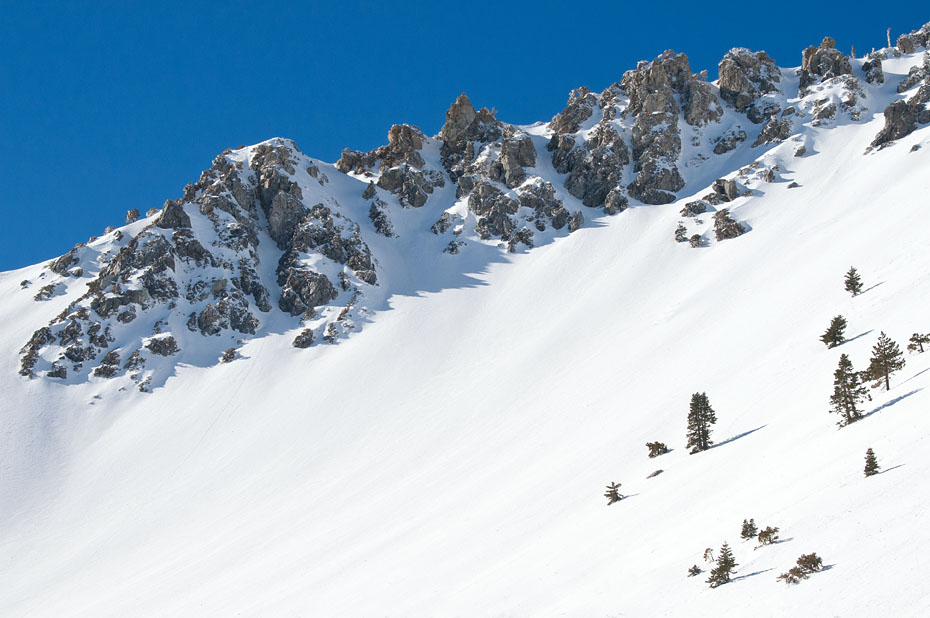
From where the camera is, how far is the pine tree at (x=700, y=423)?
3391cm

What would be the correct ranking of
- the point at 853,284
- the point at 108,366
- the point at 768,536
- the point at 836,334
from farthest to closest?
the point at 108,366 → the point at 853,284 → the point at 836,334 → the point at 768,536

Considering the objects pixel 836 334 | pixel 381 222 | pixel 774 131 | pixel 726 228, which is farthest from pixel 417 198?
pixel 836 334

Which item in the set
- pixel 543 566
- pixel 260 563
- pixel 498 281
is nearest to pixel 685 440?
pixel 543 566

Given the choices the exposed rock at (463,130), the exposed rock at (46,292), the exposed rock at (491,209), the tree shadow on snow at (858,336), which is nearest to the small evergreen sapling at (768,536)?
the tree shadow on snow at (858,336)

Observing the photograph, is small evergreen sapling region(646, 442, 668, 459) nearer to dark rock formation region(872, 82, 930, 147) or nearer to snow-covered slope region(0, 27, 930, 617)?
snow-covered slope region(0, 27, 930, 617)

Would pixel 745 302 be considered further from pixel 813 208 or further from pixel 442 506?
pixel 442 506

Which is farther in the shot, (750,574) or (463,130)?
(463,130)

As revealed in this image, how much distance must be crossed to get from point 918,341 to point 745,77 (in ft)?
347

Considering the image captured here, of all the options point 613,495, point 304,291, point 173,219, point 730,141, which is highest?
point 173,219

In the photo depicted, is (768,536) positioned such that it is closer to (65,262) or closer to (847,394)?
(847,394)

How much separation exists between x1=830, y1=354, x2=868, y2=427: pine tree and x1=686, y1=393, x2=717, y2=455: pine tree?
22.8 feet

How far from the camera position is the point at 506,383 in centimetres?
6669

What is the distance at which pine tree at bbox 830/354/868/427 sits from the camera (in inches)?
1057

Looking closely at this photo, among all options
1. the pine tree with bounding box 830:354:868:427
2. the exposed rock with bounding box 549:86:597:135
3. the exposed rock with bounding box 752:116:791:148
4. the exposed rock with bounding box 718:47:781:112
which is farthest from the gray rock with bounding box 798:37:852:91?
the pine tree with bounding box 830:354:868:427
